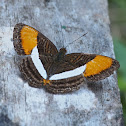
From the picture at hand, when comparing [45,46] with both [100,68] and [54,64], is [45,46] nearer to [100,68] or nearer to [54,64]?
[54,64]

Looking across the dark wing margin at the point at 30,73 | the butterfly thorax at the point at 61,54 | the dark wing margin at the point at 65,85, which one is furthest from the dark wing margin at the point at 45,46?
the dark wing margin at the point at 65,85

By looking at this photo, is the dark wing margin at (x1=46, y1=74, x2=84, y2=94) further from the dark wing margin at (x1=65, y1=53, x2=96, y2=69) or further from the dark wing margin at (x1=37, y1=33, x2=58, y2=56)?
the dark wing margin at (x1=37, y1=33, x2=58, y2=56)

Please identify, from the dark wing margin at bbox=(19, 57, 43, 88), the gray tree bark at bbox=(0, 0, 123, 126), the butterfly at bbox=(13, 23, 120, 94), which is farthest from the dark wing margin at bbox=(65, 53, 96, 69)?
the dark wing margin at bbox=(19, 57, 43, 88)

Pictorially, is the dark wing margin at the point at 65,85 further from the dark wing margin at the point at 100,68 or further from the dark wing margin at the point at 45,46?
the dark wing margin at the point at 45,46

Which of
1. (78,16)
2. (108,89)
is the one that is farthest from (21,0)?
(108,89)

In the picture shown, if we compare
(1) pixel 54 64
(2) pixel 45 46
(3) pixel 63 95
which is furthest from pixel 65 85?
(2) pixel 45 46

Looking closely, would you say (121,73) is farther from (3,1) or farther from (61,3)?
(3,1)

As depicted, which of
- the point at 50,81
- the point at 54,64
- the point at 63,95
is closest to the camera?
the point at 63,95
